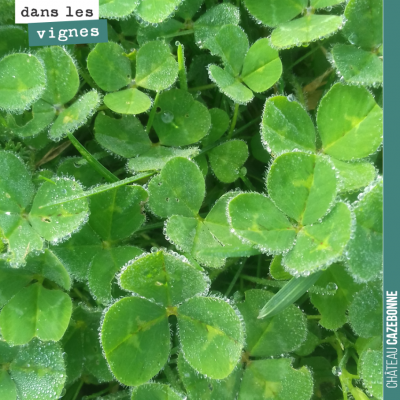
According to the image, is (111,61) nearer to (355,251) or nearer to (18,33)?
(18,33)

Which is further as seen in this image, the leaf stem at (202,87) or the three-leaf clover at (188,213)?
the leaf stem at (202,87)

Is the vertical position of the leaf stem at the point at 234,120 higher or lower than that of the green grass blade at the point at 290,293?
higher

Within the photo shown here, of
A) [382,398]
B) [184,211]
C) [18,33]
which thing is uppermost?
[18,33]

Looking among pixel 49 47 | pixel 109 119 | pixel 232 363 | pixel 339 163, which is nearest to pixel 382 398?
pixel 232 363

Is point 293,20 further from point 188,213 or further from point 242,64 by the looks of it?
point 188,213

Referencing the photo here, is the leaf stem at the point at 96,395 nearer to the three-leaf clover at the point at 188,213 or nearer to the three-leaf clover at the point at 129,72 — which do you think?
the three-leaf clover at the point at 188,213

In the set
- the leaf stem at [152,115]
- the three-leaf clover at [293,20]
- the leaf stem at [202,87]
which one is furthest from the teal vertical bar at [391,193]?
the leaf stem at [152,115]

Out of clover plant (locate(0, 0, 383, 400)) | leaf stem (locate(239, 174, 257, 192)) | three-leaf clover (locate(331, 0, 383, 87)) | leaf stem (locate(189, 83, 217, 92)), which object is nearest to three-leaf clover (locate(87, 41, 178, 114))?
clover plant (locate(0, 0, 383, 400))

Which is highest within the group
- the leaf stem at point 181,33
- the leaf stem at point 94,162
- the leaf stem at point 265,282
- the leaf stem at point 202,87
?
the leaf stem at point 181,33
